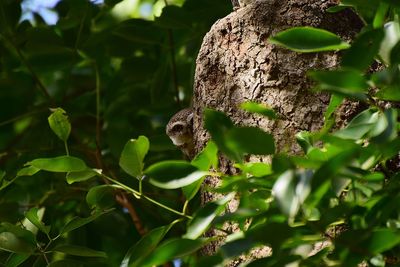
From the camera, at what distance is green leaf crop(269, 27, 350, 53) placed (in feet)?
2.88

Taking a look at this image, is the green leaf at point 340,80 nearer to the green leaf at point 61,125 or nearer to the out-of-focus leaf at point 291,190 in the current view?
the out-of-focus leaf at point 291,190

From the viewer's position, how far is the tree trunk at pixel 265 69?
3.98 ft

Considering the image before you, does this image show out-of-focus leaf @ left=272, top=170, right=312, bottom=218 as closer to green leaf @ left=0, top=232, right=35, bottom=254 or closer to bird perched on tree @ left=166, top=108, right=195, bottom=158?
green leaf @ left=0, top=232, right=35, bottom=254

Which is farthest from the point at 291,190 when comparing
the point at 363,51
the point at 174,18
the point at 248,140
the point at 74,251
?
the point at 174,18

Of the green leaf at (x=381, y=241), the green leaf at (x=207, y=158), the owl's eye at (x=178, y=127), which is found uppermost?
the green leaf at (x=207, y=158)

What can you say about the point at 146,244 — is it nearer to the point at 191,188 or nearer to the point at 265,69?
the point at 191,188

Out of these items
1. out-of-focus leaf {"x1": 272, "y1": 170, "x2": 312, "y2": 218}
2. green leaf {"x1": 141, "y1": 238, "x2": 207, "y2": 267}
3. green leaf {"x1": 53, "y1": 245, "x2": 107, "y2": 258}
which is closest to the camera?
out-of-focus leaf {"x1": 272, "y1": 170, "x2": 312, "y2": 218}

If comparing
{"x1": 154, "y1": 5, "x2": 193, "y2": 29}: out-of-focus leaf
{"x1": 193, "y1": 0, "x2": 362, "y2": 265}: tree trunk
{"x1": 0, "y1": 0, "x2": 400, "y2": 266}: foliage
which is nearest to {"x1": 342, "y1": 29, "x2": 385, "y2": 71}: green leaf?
{"x1": 0, "y1": 0, "x2": 400, "y2": 266}: foliage

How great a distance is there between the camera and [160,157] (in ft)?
7.13

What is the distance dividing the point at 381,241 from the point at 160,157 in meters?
1.47

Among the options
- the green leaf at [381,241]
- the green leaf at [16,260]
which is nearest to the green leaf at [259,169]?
the green leaf at [381,241]

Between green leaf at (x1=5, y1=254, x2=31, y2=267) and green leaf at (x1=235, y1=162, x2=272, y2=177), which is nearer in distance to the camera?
green leaf at (x1=235, y1=162, x2=272, y2=177)

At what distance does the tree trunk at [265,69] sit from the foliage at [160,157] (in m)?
0.06

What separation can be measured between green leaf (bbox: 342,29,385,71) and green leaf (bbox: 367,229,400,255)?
183 millimetres
